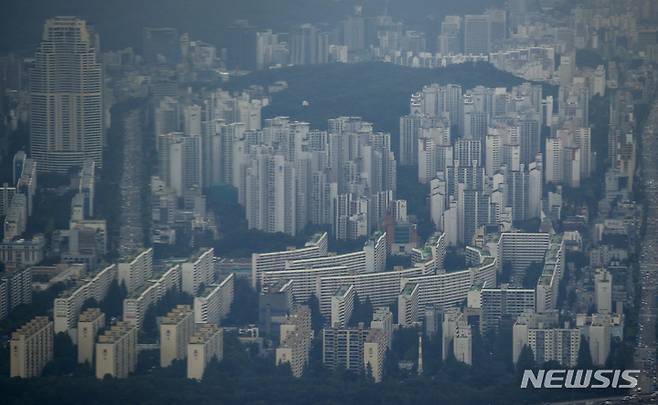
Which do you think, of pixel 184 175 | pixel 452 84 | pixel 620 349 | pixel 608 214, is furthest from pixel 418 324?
pixel 452 84

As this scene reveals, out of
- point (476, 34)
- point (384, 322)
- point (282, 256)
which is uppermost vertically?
point (476, 34)

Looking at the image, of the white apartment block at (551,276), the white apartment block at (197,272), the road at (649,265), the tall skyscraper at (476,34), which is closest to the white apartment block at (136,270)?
the white apartment block at (197,272)

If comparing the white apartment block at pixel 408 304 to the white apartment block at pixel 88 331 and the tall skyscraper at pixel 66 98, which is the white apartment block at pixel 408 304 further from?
the tall skyscraper at pixel 66 98

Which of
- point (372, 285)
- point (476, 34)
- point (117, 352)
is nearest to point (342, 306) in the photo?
point (372, 285)

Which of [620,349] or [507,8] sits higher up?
[507,8]

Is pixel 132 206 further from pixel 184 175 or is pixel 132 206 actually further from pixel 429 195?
pixel 429 195

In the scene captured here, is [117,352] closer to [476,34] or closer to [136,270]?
[136,270]
